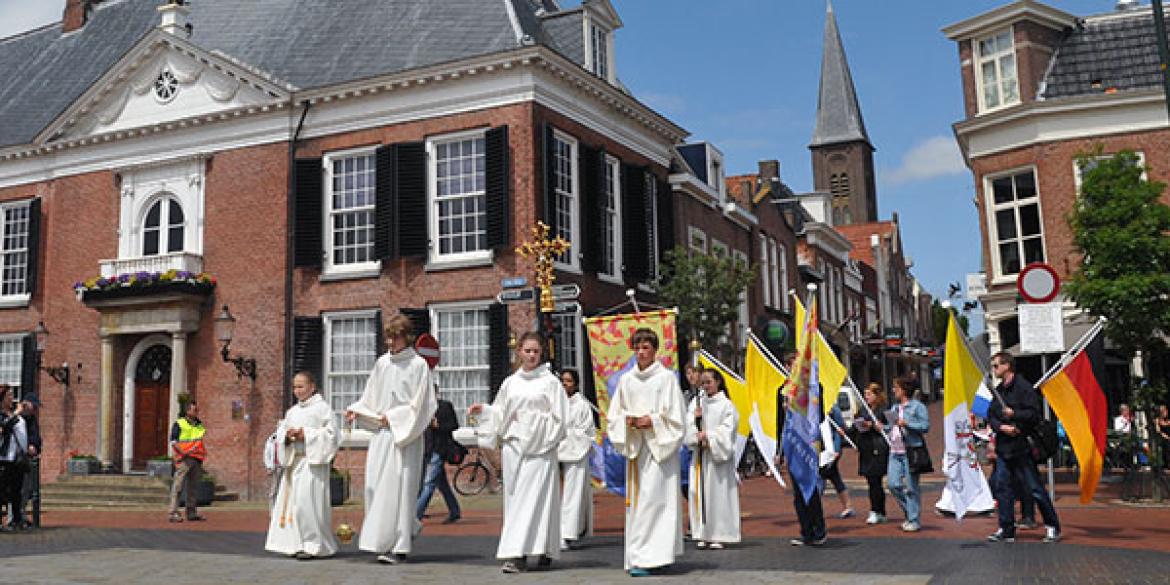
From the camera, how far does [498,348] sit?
18.2m

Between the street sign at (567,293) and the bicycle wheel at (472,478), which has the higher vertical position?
the street sign at (567,293)

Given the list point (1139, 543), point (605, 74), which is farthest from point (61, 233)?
point (1139, 543)

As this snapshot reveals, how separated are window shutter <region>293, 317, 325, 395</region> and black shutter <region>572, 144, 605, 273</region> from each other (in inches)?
218

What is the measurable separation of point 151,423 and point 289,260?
518cm

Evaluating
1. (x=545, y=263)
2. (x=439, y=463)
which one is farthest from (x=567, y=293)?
(x=439, y=463)

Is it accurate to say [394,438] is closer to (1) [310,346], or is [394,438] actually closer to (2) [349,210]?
(1) [310,346]

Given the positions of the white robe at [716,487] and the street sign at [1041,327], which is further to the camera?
the street sign at [1041,327]

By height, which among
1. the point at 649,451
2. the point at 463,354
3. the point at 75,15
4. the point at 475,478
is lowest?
the point at 475,478

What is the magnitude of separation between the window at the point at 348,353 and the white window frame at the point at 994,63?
1489 cm

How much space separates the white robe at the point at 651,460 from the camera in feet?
24.6

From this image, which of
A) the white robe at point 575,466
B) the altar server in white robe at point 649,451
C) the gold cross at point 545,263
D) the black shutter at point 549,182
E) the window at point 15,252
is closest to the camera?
the altar server in white robe at point 649,451

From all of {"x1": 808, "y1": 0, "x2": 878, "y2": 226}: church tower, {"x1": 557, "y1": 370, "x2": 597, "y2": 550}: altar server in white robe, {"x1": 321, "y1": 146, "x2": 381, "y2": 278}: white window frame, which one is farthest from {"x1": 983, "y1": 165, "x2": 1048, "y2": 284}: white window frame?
{"x1": 808, "y1": 0, "x2": 878, "y2": 226}: church tower

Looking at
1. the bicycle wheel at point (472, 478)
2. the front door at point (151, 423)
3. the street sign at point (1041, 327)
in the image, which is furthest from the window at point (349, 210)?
the street sign at point (1041, 327)

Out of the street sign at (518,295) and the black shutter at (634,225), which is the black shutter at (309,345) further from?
the street sign at (518,295)
